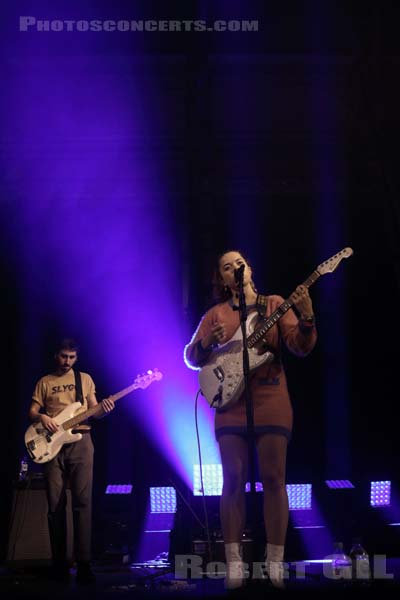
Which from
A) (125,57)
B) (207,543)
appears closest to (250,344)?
(207,543)

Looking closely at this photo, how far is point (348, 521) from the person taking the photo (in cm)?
646

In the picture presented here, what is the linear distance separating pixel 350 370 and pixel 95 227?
147 inches

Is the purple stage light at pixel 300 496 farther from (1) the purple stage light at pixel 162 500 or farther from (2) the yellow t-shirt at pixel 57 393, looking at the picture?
(2) the yellow t-shirt at pixel 57 393

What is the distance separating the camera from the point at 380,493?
6883 mm

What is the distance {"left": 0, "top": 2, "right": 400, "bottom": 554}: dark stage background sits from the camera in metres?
6.67

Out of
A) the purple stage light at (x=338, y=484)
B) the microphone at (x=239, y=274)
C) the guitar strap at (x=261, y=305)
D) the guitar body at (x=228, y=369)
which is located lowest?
the purple stage light at (x=338, y=484)

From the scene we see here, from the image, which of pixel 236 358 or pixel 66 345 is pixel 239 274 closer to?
pixel 236 358

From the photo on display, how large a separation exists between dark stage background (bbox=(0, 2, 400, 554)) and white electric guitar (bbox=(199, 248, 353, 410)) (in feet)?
11.6

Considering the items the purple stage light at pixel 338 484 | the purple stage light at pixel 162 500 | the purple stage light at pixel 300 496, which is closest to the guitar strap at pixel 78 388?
the purple stage light at pixel 162 500

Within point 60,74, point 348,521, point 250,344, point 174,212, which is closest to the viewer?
point 250,344

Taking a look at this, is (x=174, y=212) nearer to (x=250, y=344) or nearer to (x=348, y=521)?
(x=348, y=521)

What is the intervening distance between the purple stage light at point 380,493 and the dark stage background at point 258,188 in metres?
0.23

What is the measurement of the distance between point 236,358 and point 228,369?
79mm

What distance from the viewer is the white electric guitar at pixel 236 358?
3678mm
